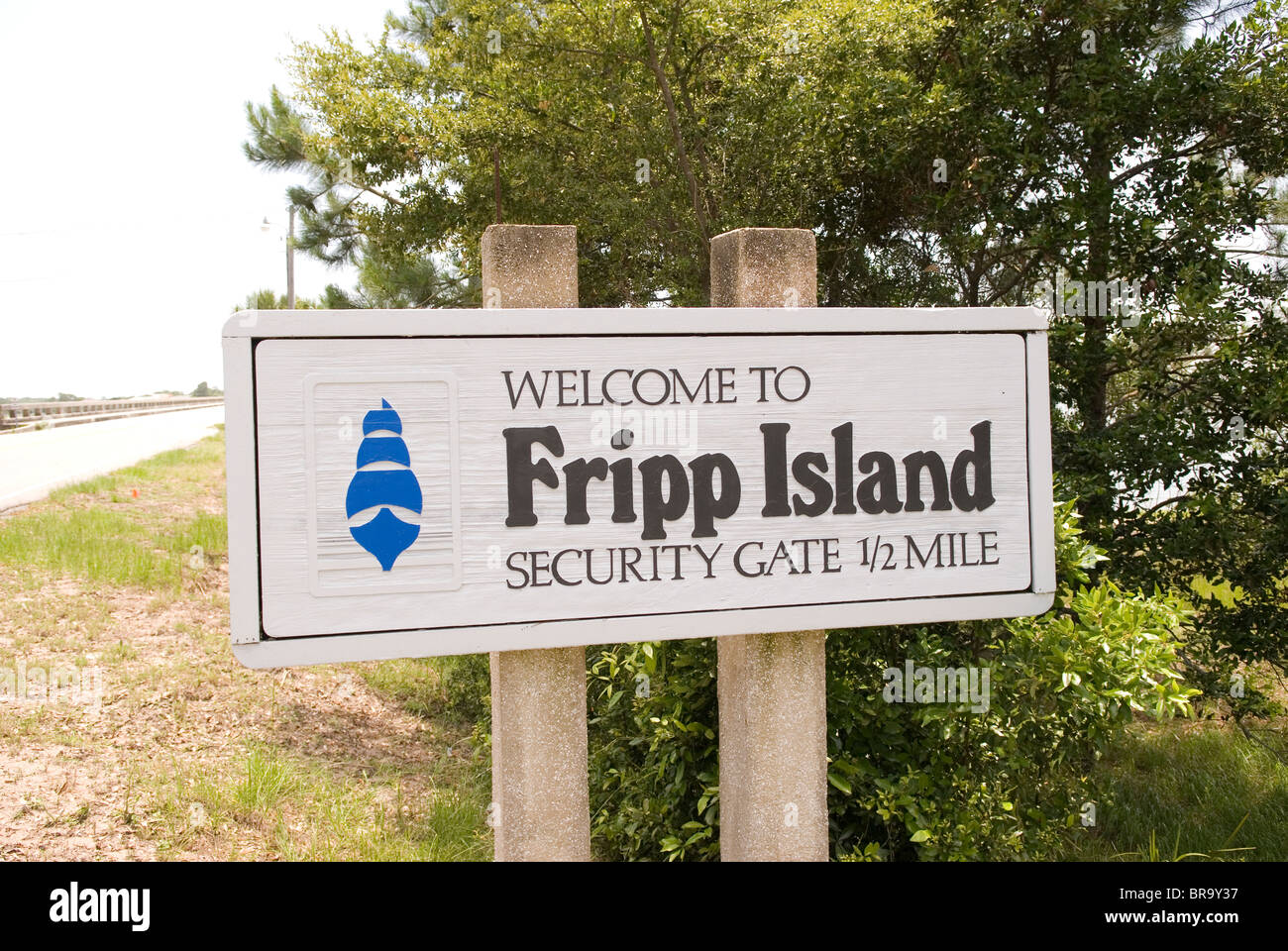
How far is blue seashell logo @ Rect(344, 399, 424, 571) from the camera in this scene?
6.65ft

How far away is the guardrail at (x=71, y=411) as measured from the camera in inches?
895

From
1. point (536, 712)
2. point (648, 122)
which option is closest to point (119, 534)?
point (648, 122)

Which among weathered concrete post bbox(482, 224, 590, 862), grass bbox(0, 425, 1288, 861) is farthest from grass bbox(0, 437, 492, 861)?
weathered concrete post bbox(482, 224, 590, 862)

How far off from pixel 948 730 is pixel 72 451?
52.7 feet

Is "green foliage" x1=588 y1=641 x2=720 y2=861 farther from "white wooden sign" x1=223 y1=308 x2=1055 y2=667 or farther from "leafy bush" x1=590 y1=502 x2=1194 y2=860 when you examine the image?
"white wooden sign" x1=223 y1=308 x2=1055 y2=667

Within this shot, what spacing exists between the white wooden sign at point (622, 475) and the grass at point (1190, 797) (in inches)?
86.6

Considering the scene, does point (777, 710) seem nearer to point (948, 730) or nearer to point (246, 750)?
point (948, 730)

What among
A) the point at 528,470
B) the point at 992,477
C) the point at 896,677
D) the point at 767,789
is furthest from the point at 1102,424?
the point at 528,470

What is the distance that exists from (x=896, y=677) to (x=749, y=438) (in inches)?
58.8

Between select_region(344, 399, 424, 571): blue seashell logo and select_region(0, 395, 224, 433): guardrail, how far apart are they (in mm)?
20757

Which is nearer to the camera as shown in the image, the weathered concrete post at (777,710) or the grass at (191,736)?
the weathered concrete post at (777,710)
